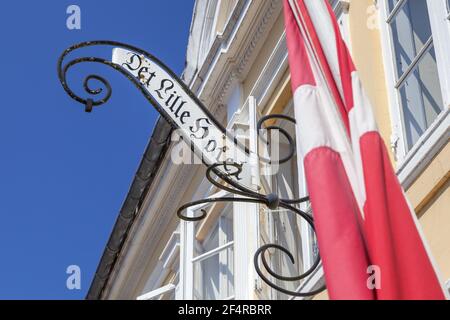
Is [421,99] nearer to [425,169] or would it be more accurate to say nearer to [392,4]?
[425,169]

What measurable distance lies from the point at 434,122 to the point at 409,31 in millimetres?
A: 1090

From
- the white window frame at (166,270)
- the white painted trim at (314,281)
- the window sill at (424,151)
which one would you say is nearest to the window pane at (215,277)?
the white window frame at (166,270)

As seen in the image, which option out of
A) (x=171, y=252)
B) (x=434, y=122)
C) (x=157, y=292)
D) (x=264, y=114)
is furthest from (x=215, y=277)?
(x=434, y=122)

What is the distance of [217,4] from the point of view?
11.3 metres

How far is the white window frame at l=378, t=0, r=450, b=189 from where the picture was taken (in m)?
6.15

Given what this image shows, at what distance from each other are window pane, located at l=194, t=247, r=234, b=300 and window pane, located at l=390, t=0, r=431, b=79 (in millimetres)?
2983

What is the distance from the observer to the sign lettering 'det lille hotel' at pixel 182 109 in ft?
22.3

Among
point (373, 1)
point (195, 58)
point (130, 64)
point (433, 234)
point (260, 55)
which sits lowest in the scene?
point (433, 234)

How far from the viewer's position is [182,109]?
682cm

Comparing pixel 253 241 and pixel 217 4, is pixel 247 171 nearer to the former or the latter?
pixel 253 241

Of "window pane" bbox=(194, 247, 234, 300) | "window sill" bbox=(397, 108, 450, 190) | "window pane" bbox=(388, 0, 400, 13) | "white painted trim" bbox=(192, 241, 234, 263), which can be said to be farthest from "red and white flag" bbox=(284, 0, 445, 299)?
"window pane" bbox=(194, 247, 234, 300)

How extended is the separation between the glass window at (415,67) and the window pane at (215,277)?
301 cm
